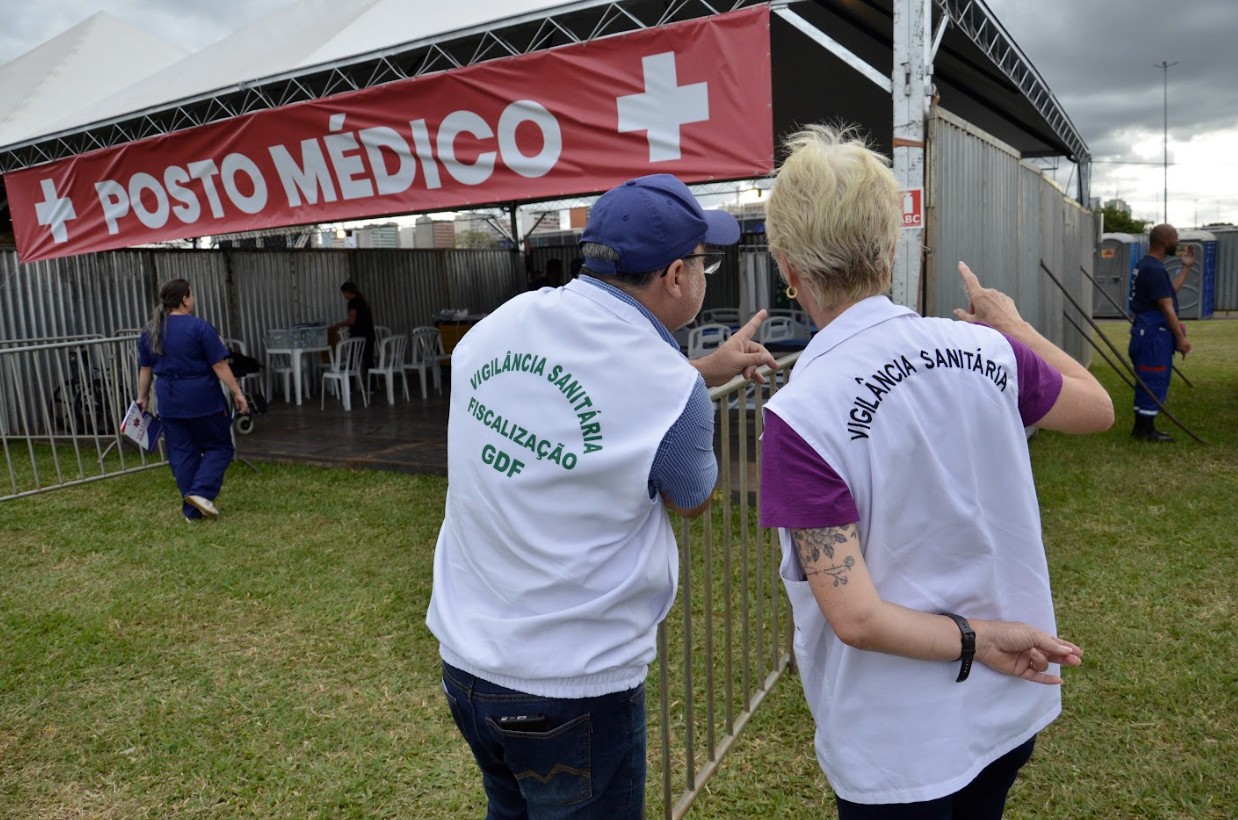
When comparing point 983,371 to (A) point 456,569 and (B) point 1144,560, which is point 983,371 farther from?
(B) point 1144,560

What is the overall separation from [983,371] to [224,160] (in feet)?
26.7

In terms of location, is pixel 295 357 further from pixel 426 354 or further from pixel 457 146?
pixel 457 146

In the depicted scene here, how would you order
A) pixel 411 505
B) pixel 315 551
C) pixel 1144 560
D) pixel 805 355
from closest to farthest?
pixel 805 355 < pixel 1144 560 < pixel 315 551 < pixel 411 505

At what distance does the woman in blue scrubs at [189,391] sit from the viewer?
5945 mm

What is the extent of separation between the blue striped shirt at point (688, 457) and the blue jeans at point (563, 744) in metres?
0.36

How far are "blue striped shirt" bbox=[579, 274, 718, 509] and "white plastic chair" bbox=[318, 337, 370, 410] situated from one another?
401 inches

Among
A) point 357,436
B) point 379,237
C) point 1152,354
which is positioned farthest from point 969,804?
point 379,237

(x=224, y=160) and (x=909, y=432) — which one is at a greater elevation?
(x=224, y=160)

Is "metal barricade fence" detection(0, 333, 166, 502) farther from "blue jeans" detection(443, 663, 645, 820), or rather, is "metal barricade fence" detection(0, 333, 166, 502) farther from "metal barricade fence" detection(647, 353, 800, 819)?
"blue jeans" detection(443, 663, 645, 820)

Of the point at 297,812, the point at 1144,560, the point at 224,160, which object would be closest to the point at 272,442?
the point at 224,160

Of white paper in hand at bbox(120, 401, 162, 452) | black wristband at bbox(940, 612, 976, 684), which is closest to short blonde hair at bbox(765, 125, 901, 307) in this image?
black wristband at bbox(940, 612, 976, 684)

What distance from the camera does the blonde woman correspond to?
123 centimetres

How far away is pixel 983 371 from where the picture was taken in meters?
1.29

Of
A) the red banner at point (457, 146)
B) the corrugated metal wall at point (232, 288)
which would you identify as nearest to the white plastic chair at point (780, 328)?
the red banner at point (457, 146)
